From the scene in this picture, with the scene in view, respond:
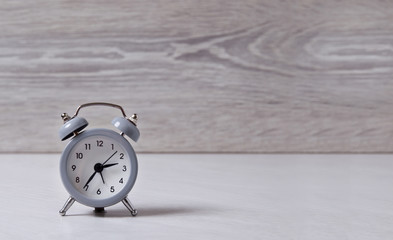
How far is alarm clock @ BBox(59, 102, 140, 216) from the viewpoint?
867 mm

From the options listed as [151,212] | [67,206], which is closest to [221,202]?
[151,212]

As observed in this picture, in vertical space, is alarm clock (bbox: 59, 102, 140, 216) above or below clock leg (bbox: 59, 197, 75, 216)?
above

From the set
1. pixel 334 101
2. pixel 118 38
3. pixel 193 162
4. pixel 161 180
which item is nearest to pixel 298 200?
pixel 161 180

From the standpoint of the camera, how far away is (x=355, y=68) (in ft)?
5.70

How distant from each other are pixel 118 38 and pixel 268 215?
984 mm

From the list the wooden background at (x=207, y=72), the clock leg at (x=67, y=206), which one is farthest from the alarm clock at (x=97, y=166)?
the wooden background at (x=207, y=72)

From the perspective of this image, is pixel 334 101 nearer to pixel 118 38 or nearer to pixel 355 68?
pixel 355 68

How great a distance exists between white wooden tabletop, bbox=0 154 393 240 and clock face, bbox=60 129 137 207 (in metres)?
0.03

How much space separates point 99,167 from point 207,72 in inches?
35.2

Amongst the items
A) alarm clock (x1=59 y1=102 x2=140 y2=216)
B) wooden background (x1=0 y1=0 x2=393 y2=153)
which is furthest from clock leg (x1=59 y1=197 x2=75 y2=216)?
wooden background (x1=0 y1=0 x2=393 y2=153)

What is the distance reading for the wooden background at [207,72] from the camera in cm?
173

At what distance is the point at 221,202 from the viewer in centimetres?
99

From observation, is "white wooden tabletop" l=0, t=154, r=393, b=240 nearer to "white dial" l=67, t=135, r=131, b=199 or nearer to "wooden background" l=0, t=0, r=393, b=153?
"white dial" l=67, t=135, r=131, b=199

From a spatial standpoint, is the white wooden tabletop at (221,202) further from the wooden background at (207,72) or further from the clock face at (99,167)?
the wooden background at (207,72)
